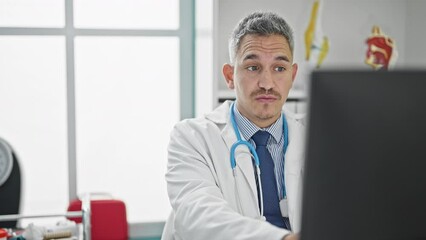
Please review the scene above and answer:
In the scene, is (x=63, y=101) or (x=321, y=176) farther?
(x=63, y=101)

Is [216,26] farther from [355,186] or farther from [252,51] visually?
[355,186]

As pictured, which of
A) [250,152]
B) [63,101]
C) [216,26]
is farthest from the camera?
[63,101]

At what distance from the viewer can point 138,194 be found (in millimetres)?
3229

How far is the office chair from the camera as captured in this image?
2514 mm

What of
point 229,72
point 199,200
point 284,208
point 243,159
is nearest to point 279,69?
point 229,72

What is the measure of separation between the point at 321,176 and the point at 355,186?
52mm

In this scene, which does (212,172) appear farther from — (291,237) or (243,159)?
(291,237)

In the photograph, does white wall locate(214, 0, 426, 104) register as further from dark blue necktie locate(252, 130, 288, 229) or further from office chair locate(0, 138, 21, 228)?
dark blue necktie locate(252, 130, 288, 229)

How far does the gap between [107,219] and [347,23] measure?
5.63 feet

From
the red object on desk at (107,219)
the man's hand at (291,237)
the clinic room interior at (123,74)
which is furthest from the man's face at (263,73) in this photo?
the red object on desk at (107,219)

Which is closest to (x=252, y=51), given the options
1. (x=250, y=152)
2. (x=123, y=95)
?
(x=250, y=152)

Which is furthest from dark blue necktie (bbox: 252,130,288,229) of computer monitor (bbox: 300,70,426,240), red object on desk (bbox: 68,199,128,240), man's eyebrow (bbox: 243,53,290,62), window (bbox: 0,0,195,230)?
window (bbox: 0,0,195,230)

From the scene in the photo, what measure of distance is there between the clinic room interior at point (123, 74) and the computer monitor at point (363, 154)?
2.17m

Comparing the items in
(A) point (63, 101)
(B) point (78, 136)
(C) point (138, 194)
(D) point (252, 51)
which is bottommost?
(C) point (138, 194)
